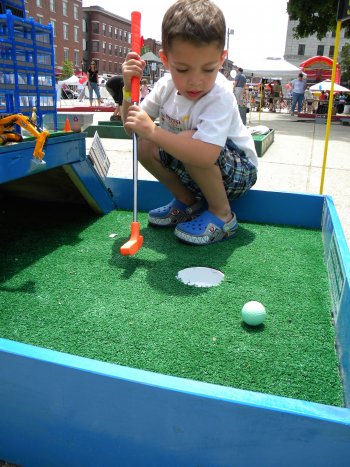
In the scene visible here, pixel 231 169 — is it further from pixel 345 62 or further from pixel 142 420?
pixel 345 62

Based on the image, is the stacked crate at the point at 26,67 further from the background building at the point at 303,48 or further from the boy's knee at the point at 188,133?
the background building at the point at 303,48

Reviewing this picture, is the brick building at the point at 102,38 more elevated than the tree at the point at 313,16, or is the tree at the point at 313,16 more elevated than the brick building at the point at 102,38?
the brick building at the point at 102,38

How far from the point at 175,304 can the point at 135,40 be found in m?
1.19

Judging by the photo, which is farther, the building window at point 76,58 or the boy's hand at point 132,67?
the building window at point 76,58

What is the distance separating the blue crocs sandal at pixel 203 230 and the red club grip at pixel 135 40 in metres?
0.65

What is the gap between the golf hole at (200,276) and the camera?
168 centimetres

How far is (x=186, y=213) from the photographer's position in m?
2.32

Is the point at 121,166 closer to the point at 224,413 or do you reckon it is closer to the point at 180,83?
the point at 180,83

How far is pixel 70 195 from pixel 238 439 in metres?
1.99

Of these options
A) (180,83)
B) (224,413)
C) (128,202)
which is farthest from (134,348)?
(128,202)

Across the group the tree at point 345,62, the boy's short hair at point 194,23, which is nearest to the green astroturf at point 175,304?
the boy's short hair at point 194,23

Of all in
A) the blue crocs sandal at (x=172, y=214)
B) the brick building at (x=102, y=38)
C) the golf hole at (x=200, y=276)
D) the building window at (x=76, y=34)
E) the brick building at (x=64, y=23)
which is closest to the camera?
the golf hole at (x=200, y=276)

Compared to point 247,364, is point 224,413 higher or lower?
higher

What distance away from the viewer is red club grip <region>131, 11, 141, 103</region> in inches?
70.9
